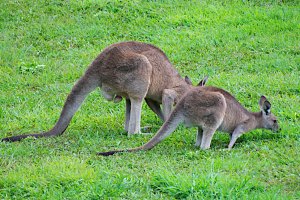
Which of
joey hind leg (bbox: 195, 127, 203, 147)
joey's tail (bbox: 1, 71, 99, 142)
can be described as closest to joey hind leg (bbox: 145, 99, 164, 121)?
joey's tail (bbox: 1, 71, 99, 142)

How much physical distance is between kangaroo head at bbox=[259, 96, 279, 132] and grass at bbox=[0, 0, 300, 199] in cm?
14

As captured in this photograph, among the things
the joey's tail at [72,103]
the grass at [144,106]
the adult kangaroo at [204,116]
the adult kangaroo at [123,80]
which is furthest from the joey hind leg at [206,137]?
the joey's tail at [72,103]

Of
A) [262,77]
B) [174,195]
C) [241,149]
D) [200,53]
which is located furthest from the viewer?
[200,53]

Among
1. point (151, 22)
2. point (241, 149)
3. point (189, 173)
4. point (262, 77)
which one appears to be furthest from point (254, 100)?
point (151, 22)

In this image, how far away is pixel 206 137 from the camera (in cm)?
780

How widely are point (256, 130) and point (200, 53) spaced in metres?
3.67

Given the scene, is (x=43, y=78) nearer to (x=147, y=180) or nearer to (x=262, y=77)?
(x=262, y=77)

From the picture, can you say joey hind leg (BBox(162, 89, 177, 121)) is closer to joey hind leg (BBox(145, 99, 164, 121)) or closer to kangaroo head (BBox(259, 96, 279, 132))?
joey hind leg (BBox(145, 99, 164, 121))

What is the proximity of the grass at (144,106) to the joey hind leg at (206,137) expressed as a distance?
12 cm

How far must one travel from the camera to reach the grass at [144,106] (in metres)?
6.56

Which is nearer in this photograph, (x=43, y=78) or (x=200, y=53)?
(x=43, y=78)

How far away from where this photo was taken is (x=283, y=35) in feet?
41.1

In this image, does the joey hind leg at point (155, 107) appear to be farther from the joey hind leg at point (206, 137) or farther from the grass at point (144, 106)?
the joey hind leg at point (206, 137)

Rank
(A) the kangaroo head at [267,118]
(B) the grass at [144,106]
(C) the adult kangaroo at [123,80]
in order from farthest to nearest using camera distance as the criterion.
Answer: (C) the adult kangaroo at [123,80] → (A) the kangaroo head at [267,118] → (B) the grass at [144,106]
